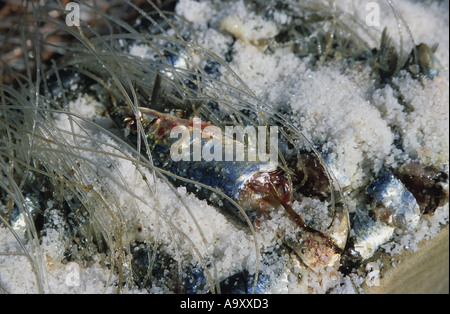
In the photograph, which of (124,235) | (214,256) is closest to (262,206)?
(214,256)

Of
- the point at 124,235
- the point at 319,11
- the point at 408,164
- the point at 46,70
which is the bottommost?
the point at 124,235

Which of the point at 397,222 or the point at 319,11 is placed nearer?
the point at 397,222

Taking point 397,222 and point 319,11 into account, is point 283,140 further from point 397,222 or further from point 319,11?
point 319,11

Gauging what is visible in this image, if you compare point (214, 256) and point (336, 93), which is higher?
point (336, 93)
